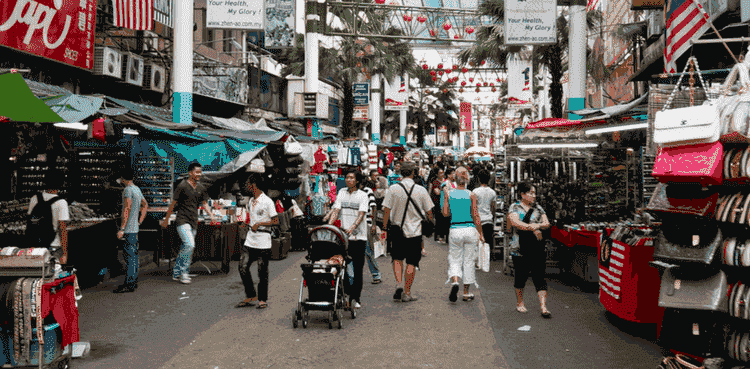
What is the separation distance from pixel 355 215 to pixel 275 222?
1185 mm

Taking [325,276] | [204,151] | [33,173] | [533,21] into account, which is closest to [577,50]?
[533,21]

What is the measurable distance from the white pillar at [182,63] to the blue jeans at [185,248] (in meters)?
4.94

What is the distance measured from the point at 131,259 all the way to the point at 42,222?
8.88 feet

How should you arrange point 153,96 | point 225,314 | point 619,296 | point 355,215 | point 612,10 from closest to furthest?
point 619,296
point 225,314
point 355,215
point 153,96
point 612,10

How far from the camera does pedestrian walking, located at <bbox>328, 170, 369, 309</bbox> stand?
9.31 meters

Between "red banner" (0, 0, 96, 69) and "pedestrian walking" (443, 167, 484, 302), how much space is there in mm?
9013

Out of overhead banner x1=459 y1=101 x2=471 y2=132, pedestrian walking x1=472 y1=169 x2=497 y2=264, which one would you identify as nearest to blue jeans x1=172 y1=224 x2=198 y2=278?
pedestrian walking x1=472 y1=169 x2=497 y2=264

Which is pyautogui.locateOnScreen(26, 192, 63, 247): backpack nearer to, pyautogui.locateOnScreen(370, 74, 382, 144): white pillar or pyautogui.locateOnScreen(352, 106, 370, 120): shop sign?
pyautogui.locateOnScreen(352, 106, 370, 120): shop sign

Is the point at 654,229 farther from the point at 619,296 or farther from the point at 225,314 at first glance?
the point at 225,314

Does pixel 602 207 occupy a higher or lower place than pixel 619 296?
higher

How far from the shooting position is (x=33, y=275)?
605 cm

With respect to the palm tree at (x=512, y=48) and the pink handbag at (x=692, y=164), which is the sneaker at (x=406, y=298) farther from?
the palm tree at (x=512, y=48)

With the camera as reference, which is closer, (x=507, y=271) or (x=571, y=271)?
(x=571, y=271)

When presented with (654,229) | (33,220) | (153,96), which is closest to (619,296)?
(654,229)
